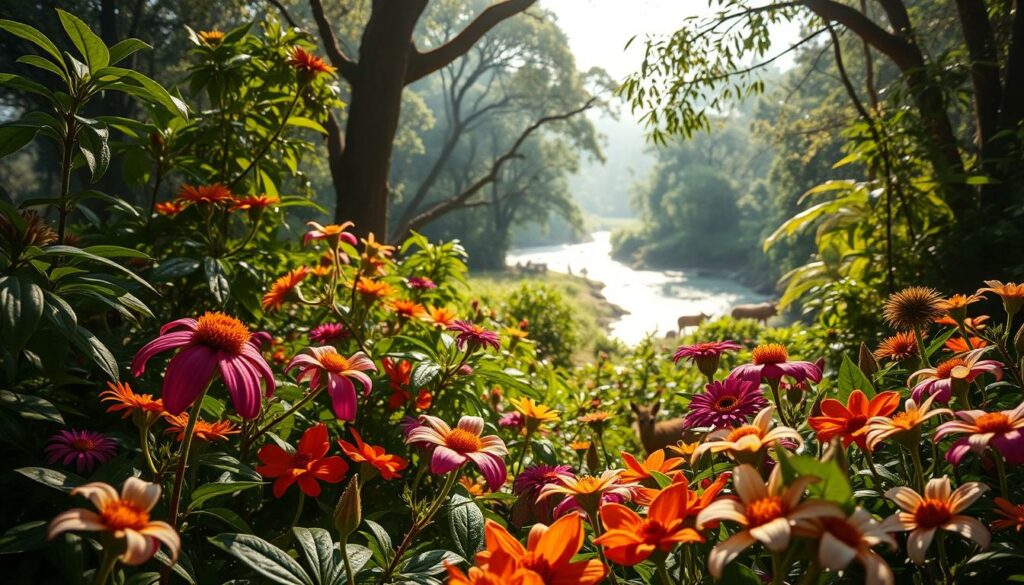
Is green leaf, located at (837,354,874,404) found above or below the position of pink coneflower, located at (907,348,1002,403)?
below

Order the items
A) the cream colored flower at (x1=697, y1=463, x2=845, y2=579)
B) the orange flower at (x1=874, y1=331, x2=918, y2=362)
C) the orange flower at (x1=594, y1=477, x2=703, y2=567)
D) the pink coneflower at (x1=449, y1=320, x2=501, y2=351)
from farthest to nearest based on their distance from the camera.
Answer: the pink coneflower at (x1=449, y1=320, x2=501, y2=351) < the orange flower at (x1=874, y1=331, x2=918, y2=362) < the orange flower at (x1=594, y1=477, x2=703, y2=567) < the cream colored flower at (x1=697, y1=463, x2=845, y2=579)

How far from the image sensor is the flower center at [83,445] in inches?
36.5

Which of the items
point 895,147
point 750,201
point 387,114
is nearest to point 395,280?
point 387,114

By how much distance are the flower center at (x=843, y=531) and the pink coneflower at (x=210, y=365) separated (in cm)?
53

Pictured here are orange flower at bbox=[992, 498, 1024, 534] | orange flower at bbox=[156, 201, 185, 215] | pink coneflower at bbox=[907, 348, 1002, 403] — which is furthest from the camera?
orange flower at bbox=[156, 201, 185, 215]

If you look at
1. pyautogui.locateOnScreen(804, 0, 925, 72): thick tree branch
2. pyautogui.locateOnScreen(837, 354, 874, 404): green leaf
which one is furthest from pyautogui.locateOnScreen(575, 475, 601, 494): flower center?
pyautogui.locateOnScreen(804, 0, 925, 72): thick tree branch

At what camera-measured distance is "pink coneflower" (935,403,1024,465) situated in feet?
1.90

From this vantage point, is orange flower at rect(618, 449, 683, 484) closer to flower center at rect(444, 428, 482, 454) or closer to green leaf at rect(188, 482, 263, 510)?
flower center at rect(444, 428, 482, 454)

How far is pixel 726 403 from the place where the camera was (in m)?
0.92

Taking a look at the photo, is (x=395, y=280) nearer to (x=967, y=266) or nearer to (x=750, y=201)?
(x=967, y=266)

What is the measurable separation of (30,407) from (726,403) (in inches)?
42.0

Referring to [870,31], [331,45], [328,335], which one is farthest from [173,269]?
[870,31]

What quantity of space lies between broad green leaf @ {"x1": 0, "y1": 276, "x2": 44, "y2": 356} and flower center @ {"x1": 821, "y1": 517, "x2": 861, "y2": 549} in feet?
2.73

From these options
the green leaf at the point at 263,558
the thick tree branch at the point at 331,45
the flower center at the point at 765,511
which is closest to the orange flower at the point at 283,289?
the green leaf at the point at 263,558
